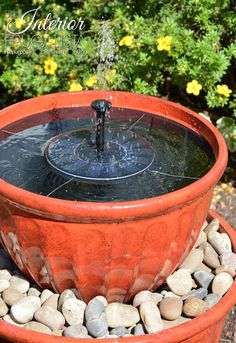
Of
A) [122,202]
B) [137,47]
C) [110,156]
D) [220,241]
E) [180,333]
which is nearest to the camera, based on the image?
[122,202]

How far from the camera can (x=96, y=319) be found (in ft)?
6.05

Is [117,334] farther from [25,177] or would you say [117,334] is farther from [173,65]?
[173,65]

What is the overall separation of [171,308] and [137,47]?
69.7 inches

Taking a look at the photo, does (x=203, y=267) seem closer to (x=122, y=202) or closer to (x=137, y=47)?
(x=122, y=202)

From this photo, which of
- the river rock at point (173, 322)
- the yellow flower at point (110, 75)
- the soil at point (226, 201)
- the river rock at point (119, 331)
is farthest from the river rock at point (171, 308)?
the yellow flower at point (110, 75)

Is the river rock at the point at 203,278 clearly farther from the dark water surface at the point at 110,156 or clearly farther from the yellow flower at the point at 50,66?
the yellow flower at the point at 50,66

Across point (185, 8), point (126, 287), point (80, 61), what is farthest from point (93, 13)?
point (126, 287)

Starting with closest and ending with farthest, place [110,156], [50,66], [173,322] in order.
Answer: [173,322] → [110,156] → [50,66]

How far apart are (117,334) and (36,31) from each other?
2.25m

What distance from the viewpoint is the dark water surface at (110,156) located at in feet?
6.17

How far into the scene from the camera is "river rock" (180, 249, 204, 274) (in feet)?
7.16

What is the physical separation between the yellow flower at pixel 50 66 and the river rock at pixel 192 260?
5.32ft

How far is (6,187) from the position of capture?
1719 mm

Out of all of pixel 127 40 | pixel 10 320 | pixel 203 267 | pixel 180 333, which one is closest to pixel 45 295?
pixel 10 320
